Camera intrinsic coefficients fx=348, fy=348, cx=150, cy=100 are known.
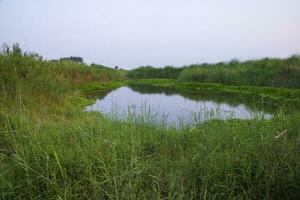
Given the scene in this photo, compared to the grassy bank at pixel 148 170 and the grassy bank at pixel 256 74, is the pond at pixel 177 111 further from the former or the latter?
the grassy bank at pixel 256 74

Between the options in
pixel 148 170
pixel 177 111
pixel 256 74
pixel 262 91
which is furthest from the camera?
pixel 256 74

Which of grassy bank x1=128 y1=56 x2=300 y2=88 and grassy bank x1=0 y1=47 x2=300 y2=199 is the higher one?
grassy bank x1=128 y1=56 x2=300 y2=88

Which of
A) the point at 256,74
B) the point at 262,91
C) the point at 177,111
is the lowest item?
the point at 177,111

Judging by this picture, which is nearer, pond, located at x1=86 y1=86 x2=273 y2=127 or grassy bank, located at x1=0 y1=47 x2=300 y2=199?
grassy bank, located at x1=0 y1=47 x2=300 y2=199

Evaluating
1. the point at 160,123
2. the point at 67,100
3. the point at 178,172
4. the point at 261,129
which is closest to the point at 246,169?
the point at 178,172

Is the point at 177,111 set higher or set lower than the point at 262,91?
lower

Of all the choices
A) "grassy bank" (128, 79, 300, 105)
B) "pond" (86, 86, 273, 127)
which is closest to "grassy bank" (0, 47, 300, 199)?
"pond" (86, 86, 273, 127)

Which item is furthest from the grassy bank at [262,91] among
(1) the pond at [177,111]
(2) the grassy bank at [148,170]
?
(2) the grassy bank at [148,170]

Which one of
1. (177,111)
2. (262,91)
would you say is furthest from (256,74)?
(177,111)

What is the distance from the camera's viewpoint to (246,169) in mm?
3314

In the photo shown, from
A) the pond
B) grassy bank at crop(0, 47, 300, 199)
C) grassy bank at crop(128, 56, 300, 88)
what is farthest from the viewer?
grassy bank at crop(128, 56, 300, 88)

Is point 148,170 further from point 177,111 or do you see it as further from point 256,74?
point 256,74

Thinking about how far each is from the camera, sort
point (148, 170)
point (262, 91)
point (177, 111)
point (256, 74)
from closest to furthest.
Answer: point (148, 170)
point (177, 111)
point (262, 91)
point (256, 74)

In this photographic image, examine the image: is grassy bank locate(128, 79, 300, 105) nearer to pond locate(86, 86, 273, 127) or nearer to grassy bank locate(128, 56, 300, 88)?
pond locate(86, 86, 273, 127)
